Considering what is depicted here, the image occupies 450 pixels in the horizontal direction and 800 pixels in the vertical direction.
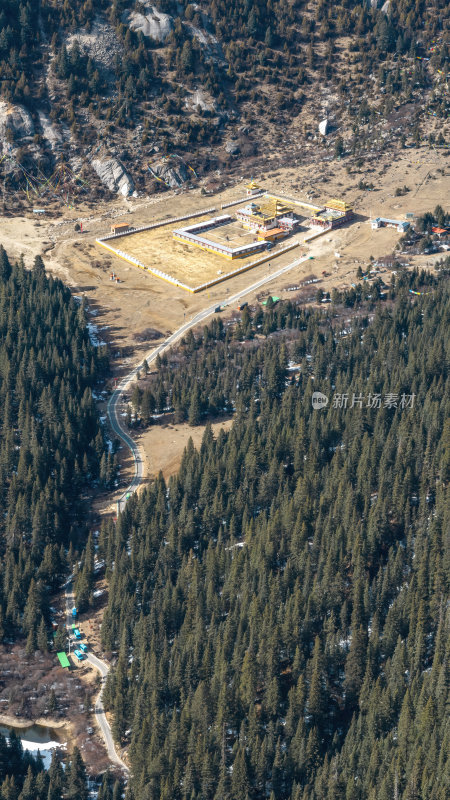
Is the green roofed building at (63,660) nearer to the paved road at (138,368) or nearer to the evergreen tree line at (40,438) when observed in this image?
the evergreen tree line at (40,438)

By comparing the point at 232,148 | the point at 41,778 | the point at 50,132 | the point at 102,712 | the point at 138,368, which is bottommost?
the point at 102,712

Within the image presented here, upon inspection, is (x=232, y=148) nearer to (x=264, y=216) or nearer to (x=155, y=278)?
(x=264, y=216)

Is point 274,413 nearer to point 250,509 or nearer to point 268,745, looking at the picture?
point 250,509

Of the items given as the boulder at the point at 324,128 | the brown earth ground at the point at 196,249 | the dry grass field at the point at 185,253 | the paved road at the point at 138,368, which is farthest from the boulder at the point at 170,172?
the paved road at the point at 138,368

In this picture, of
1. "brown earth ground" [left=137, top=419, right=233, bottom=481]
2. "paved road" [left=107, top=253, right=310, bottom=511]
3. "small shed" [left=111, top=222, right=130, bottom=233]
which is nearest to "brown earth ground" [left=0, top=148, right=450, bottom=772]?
"brown earth ground" [left=137, top=419, right=233, bottom=481]

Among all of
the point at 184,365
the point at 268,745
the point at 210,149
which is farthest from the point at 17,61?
the point at 268,745

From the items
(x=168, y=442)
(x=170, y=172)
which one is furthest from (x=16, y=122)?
(x=168, y=442)
